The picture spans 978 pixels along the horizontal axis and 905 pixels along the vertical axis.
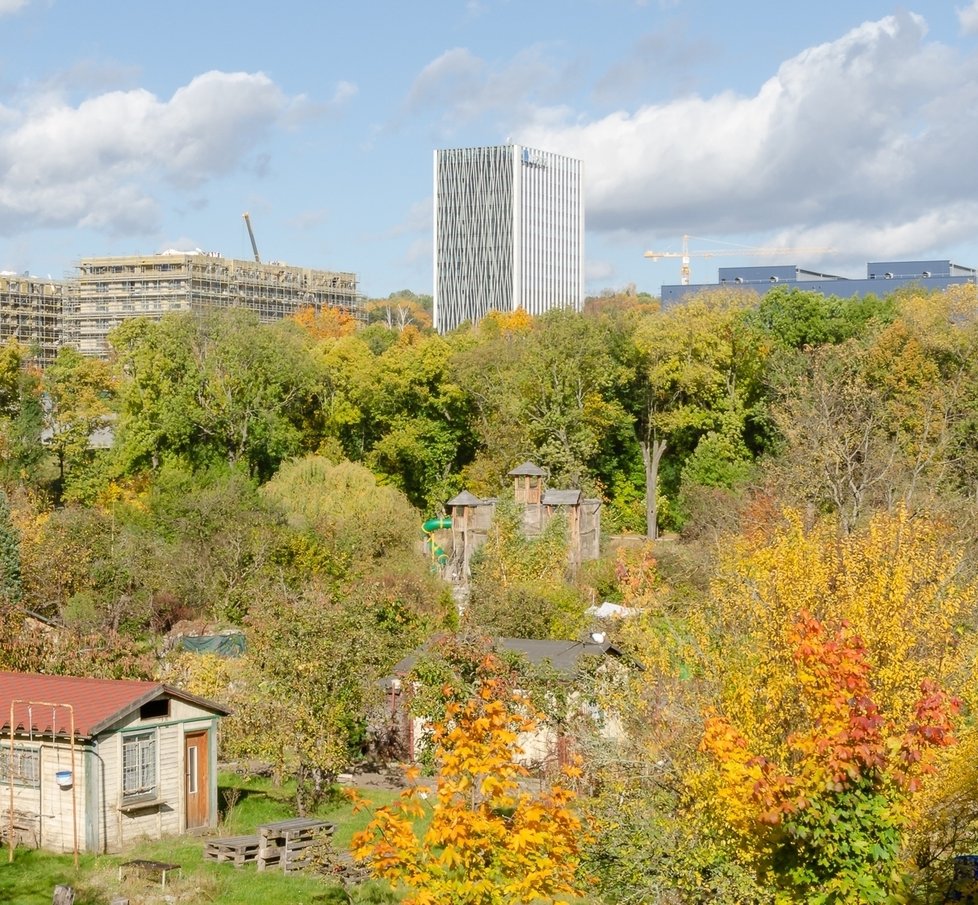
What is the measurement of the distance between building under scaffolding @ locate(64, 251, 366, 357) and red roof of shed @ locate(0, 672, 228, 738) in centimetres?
10810

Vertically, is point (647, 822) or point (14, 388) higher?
point (14, 388)

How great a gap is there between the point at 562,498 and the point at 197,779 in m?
25.9

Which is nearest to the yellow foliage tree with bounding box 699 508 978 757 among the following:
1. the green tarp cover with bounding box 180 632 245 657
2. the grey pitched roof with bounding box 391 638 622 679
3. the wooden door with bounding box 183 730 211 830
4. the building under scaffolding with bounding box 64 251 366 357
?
the grey pitched roof with bounding box 391 638 622 679

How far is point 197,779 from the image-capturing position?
25.8m

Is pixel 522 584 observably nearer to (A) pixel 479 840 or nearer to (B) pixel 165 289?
(A) pixel 479 840

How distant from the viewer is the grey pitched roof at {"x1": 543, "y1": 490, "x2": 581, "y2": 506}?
4987 centimetres

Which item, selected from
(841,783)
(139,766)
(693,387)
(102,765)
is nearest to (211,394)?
(693,387)

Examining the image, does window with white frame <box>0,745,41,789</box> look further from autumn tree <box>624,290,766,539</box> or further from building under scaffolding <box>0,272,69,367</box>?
building under scaffolding <box>0,272,69,367</box>

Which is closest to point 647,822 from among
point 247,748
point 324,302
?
point 247,748

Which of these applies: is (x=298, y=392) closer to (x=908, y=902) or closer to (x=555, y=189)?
(x=908, y=902)

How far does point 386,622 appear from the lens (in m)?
36.6

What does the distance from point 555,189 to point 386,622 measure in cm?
15872

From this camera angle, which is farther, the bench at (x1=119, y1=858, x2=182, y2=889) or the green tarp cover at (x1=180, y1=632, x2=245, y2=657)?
the green tarp cover at (x1=180, y1=632, x2=245, y2=657)

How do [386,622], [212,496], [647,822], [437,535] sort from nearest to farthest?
1. [647,822]
2. [386,622]
3. [212,496]
4. [437,535]
